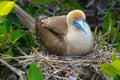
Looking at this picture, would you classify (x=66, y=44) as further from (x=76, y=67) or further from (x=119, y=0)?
(x=119, y=0)

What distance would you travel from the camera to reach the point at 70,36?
14.2ft

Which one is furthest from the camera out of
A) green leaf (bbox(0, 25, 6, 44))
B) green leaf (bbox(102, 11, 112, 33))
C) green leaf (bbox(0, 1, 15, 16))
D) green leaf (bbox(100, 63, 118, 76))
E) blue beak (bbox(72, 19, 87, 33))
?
green leaf (bbox(102, 11, 112, 33))

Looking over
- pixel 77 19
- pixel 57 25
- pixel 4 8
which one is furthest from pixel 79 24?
pixel 4 8

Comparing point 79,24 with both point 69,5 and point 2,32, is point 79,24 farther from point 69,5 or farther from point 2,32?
point 2,32

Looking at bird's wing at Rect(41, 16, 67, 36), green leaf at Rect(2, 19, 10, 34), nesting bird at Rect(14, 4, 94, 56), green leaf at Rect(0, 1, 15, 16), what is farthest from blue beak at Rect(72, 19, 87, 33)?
green leaf at Rect(0, 1, 15, 16)

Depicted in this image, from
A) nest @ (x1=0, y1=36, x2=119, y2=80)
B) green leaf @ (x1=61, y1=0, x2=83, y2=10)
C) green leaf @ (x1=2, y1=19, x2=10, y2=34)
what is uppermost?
green leaf @ (x1=2, y1=19, x2=10, y2=34)

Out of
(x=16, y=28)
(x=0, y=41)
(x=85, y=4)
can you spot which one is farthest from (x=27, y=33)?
(x=85, y=4)

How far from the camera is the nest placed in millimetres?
3979

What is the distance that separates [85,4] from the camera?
Answer: 17.6ft

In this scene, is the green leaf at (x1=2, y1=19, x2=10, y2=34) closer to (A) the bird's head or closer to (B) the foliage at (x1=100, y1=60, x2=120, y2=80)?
(A) the bird's head

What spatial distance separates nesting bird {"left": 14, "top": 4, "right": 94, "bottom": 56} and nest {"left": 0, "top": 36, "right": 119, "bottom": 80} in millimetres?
68

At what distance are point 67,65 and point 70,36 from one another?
1.13ft

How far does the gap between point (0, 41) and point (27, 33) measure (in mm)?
490

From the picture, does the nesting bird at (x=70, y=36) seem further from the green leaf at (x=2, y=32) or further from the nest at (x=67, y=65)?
the green leaf at (x=2, y=32)
